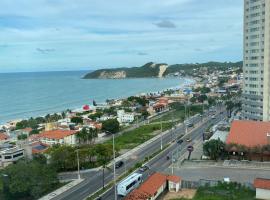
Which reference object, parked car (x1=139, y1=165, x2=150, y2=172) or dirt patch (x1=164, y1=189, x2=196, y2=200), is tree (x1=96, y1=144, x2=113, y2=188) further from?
dirt patch (x1=164, y1=189, x2=196, y2=200)

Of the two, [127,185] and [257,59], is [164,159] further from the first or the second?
[257,59]

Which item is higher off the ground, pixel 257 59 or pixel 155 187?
pixel 257 59

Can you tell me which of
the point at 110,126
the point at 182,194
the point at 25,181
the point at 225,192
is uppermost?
the point at 110,126

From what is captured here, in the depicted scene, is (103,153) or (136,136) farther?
(136,136)

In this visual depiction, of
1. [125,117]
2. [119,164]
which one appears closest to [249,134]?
[119,164]

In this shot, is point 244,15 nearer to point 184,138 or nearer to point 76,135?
point 184,138

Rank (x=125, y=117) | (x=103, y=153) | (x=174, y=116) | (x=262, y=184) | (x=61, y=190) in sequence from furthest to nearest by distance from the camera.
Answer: (x=174, y=116) < (x=125, y=117) < (x=103, y=153) < (x=61, y=190) < (x=262, y=184)
